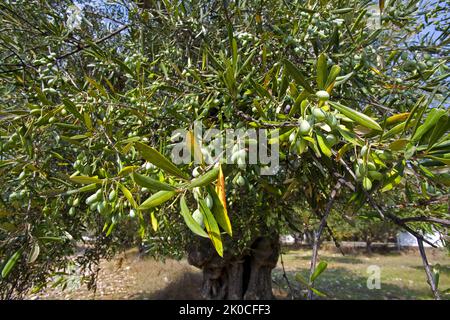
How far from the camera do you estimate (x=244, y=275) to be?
20.9ft

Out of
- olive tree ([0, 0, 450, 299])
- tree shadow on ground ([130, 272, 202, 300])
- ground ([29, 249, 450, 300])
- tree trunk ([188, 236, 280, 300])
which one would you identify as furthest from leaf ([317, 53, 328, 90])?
tree shadow on ground ([130, 272, 202, 300])

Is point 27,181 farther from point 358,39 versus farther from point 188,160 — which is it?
point 358,39

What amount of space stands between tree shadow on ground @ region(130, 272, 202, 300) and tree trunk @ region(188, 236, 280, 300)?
235 cm

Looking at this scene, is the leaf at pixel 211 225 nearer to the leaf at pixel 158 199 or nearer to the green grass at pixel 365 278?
the leaf at pixel 158 199

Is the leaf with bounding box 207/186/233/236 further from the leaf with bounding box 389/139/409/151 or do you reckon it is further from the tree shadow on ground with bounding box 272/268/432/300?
the tree shadow on ground with bounding box 272/268/432/300

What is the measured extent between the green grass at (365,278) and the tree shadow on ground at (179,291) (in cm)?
257

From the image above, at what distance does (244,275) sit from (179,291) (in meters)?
3.66

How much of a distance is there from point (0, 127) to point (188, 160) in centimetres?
97

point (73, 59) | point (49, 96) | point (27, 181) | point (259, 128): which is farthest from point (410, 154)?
point (73, 59)

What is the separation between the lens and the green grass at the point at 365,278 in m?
9.27

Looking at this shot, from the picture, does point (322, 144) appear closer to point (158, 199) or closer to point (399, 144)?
point (399, 144)

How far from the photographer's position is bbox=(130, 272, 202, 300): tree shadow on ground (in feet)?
28.2

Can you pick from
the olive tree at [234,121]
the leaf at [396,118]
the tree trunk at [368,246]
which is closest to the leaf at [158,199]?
the olive tree at [234,121]

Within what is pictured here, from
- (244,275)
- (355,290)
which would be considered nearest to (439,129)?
(244,275)
